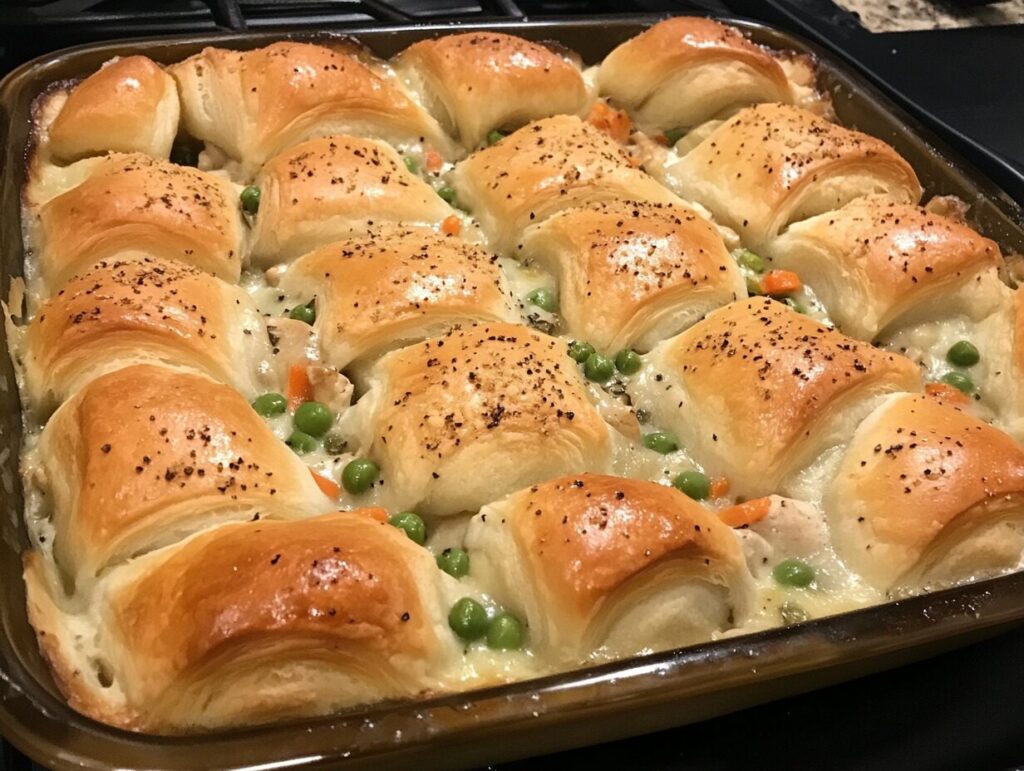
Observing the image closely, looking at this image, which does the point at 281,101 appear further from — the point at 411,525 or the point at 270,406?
the point at 411,525

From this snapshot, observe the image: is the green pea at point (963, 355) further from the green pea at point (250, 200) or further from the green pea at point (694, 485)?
the green pea at point (250, 200)

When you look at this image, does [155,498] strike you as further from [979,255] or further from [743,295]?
[979,255]

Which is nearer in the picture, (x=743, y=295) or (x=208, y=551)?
(x=208, y=551)

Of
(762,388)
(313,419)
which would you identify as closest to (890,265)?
(762,388)

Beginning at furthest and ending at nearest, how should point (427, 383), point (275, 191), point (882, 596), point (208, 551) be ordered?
point (275, 191) < point (427, 383) < point (882, 596) < point (208, 551)

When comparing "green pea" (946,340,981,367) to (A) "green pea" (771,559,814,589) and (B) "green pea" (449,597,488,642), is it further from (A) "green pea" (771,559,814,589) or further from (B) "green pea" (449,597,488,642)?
(B) "green pea" (449,597,488,642)

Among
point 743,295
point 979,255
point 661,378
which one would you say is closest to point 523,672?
point 661,378

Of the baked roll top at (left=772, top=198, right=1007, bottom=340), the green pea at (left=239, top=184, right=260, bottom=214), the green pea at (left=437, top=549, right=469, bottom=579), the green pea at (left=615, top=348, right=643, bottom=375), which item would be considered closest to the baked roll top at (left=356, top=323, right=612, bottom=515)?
the green pea at (left=437, top=549, right=469, bottom=579)
